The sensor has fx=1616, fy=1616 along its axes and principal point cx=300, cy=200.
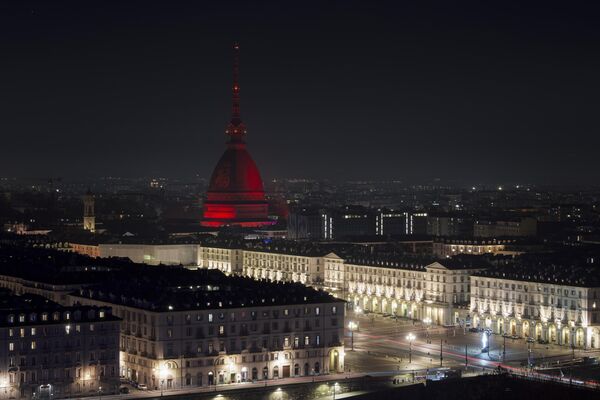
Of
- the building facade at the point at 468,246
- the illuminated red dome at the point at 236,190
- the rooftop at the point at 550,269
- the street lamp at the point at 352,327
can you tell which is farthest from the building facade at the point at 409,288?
the illuminated red dome at the point at 236,190

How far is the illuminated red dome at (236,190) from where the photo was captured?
160 m

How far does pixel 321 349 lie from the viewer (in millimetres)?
73688

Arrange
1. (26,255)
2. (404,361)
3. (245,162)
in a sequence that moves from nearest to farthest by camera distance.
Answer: (404,361) < (26,255) < (245,162)

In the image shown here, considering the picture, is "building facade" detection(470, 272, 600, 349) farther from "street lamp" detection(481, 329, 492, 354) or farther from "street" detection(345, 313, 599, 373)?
"street lamp" detection(481, 329, 492, 354)

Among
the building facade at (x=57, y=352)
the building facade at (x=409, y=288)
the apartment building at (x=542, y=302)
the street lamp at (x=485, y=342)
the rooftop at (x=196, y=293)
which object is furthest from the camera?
the building facade at (x=409, y=288)

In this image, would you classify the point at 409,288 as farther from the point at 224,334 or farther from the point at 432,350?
the point at 224,334

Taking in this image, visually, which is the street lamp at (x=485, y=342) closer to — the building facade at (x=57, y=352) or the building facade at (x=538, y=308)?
the building facade at (x=538, y=308)

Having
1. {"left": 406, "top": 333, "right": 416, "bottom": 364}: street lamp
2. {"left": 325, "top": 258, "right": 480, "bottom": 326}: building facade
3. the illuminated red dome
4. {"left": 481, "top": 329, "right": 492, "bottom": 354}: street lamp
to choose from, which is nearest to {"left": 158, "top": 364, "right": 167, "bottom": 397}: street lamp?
{"left": 406, "top": 333, "right": 416, "bottom": 364}: street lamp

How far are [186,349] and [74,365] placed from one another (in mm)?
5221

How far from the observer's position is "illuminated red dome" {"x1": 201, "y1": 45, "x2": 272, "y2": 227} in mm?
159875

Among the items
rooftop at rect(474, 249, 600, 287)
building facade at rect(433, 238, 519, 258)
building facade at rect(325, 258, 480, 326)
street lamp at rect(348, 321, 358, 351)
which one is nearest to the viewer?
street lamp at rect(348, 321, 358, 351)

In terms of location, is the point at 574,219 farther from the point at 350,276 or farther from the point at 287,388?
the point at 287,388

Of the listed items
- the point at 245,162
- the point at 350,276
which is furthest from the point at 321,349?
the point at 245,162

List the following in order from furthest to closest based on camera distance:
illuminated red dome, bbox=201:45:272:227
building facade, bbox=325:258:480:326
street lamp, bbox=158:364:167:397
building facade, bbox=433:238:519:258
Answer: illuminated red dome, bbox=201:45:272:227
building facade, bbox=433:238:519:258
building facade, bbox=325:258:480:326
street lamp, bbox=158:364:167:397
